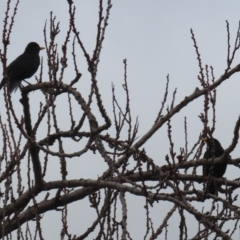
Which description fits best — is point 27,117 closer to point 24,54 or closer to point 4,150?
point 4,150

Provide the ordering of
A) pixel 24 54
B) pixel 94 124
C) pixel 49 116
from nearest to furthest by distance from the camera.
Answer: pixel 94 124 → pixel 49 116 → pixel 24 54

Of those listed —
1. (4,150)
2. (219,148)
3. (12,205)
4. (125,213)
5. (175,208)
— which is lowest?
(125,213)

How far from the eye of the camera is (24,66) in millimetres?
7285

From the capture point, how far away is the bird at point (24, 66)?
6766 mm

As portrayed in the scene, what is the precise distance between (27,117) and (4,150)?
1.10 feet

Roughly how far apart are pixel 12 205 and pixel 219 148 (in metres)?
3.15

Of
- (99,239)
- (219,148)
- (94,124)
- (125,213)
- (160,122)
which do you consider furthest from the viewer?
(219,148)

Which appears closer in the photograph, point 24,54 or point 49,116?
point 49,116

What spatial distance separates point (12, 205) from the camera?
4.35 metres

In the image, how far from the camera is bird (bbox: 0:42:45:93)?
6.77 meters

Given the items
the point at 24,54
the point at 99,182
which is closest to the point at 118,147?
the point at 99,182

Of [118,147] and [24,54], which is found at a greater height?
[24,54]

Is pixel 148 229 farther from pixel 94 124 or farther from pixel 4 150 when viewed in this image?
pixel 4 150

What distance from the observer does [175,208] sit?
4.27 meters
